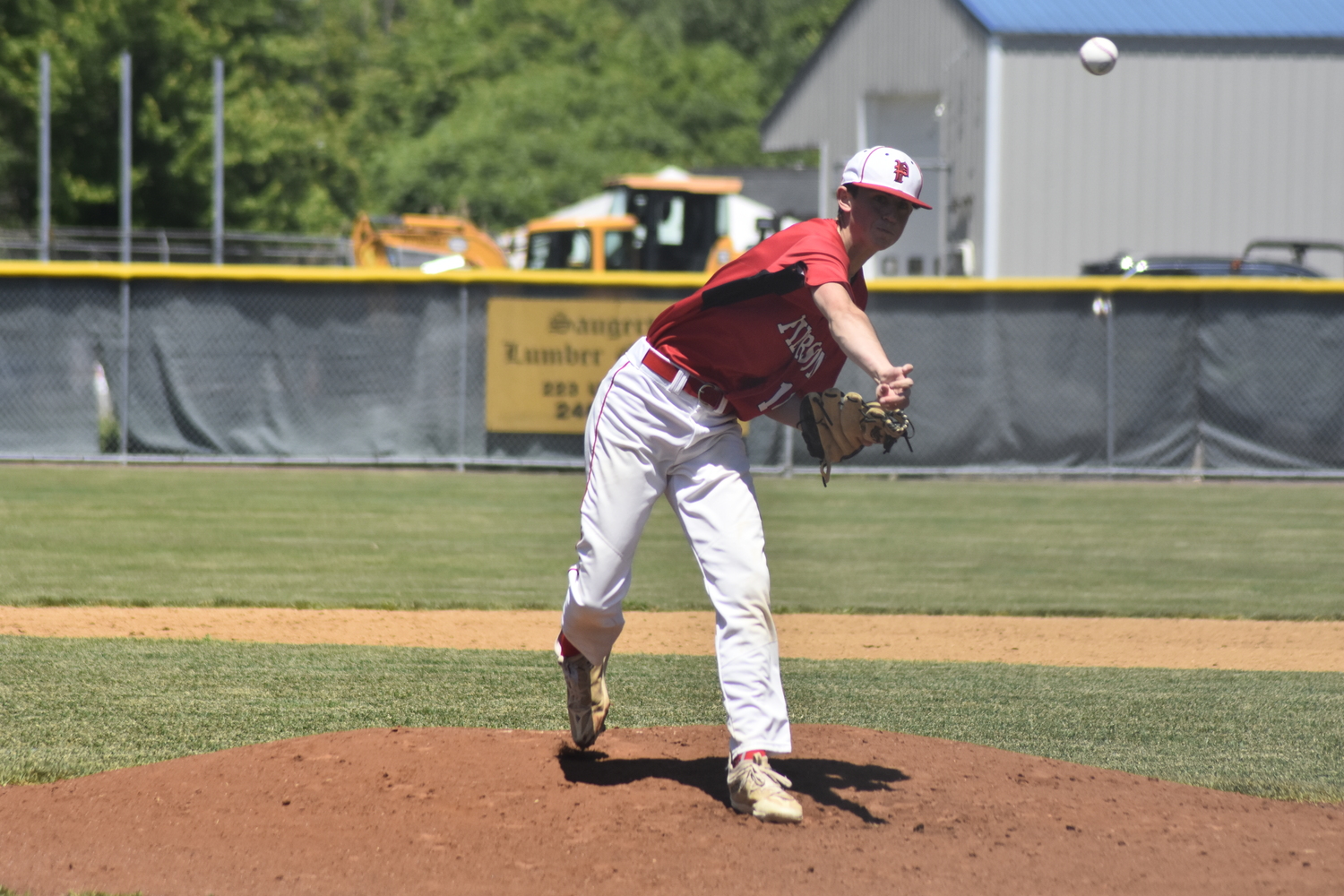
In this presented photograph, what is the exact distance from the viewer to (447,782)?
14.1 feet

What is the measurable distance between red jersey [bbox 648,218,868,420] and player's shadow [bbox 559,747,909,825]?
3.69ft

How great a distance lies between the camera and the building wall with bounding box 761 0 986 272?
73.6ft

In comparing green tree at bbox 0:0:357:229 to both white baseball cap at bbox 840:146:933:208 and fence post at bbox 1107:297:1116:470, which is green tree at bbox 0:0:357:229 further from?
white baseball cap at bbox 840:146:933:208

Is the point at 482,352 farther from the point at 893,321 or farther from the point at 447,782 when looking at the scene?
the point at 447,782

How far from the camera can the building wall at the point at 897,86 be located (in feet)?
73.6

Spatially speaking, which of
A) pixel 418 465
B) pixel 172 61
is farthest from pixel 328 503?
pixel 172 61

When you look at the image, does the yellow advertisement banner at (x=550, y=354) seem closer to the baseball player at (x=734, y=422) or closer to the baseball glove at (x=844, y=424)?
the baseball player at (x=734, y=422)

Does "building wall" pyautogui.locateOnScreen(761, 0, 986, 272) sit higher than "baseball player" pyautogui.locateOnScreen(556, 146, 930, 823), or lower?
higher

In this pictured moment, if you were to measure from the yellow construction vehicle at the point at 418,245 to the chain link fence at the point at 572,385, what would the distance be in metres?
8.54

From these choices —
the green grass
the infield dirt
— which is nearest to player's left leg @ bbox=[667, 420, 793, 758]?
the green grass

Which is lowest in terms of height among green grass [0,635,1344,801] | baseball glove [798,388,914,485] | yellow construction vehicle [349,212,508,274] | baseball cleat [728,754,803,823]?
green grass [0,635,1344,801]

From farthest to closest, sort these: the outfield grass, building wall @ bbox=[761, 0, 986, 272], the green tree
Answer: the green tree
building wall @ bbox=[761, 0, 986, 272]
the outfield grass

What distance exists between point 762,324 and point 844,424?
1.24 ft

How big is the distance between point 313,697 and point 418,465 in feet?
27.9
